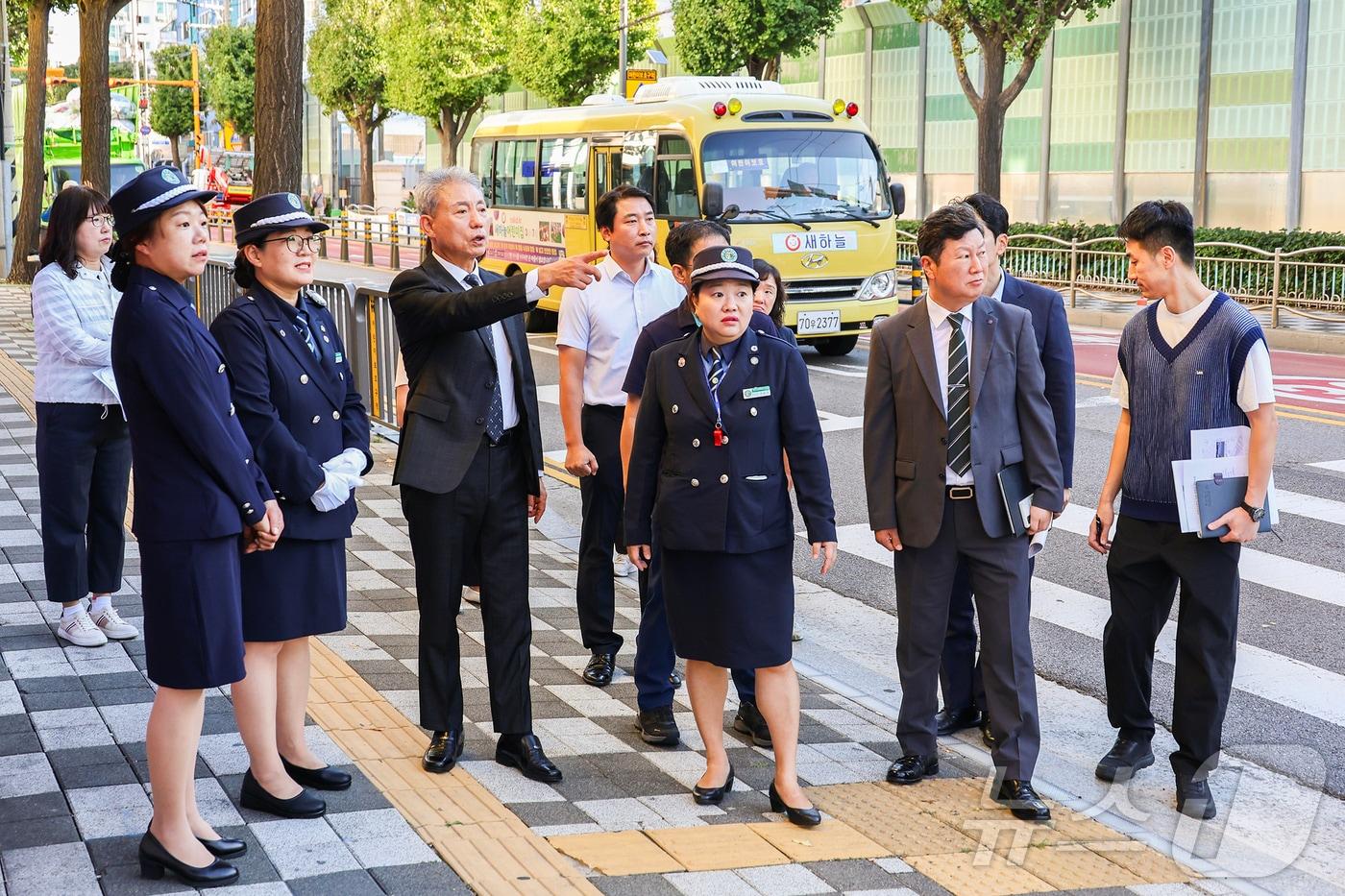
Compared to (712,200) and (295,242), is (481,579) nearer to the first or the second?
(295,242)

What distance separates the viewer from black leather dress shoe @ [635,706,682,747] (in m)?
5.24

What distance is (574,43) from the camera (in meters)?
42.8

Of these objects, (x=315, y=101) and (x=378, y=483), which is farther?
(x=315, y=101)

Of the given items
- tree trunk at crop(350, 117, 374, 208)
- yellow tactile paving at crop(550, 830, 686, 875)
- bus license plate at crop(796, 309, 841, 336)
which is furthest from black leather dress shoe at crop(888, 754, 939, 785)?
tree trunk at crop(350, 117, 374, 208)

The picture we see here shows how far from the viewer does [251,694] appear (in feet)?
14.2

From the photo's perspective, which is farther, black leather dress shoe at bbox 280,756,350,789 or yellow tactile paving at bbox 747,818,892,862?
black leather dress shoe at bbox 280,756,350,789

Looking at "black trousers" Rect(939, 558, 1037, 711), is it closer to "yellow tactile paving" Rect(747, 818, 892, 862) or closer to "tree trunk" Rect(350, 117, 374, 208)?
"yellow tactile paving" Rect(747, 818, 892, 862)

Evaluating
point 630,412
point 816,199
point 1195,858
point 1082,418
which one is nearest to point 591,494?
point 630,412

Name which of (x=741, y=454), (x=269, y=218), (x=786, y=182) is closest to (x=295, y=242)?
(x=269, y=218)

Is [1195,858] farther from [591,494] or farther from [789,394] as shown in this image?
[591,494]

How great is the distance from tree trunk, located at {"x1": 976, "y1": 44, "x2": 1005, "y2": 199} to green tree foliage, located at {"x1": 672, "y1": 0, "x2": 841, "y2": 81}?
23.8 ft

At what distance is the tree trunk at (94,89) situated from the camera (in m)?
24.2

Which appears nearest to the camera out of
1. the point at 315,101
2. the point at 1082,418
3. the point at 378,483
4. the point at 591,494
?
the point at 591,494

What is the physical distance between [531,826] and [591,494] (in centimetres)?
198
